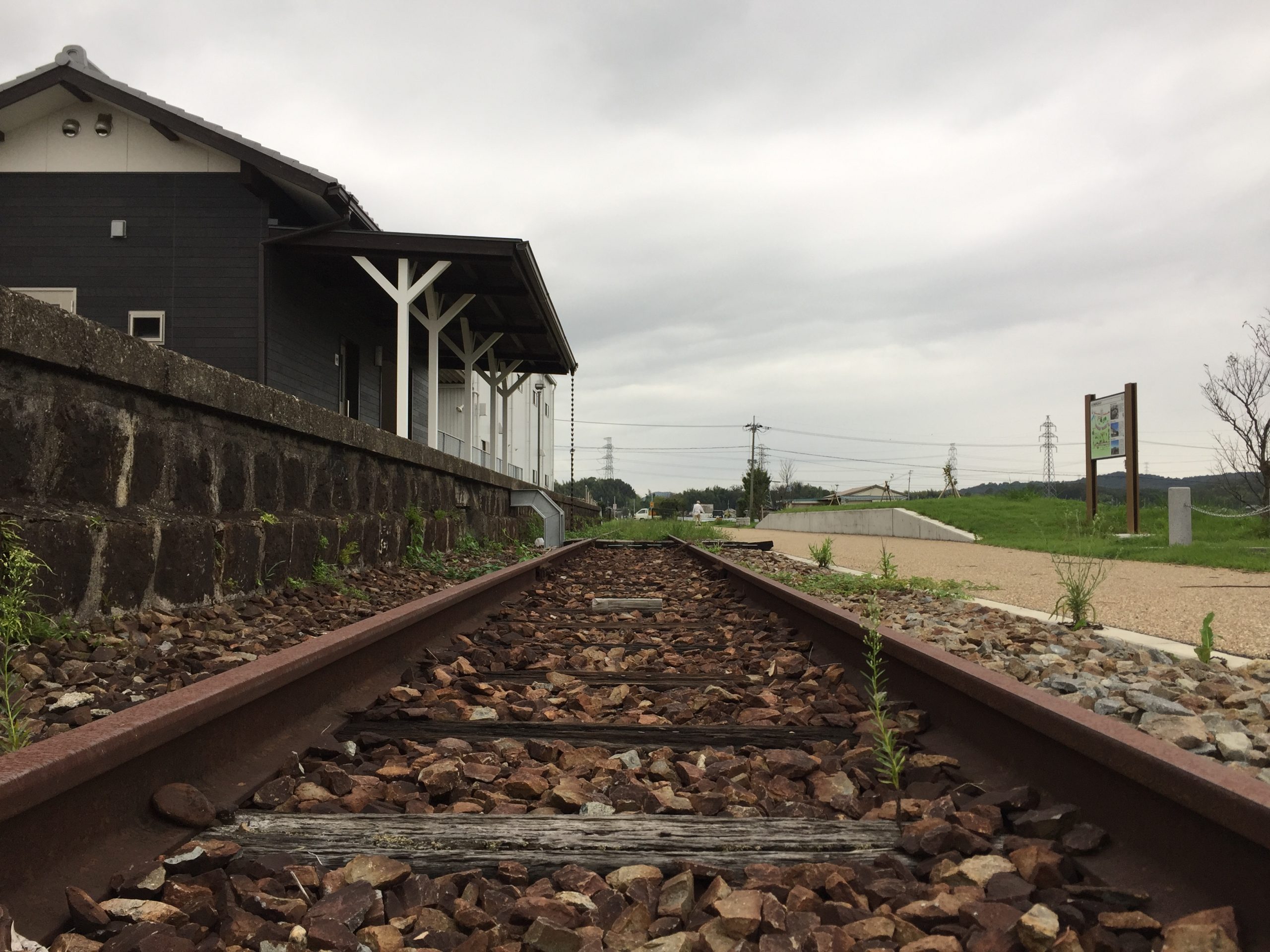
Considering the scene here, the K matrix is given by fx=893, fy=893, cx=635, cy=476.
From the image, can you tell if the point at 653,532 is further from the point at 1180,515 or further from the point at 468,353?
the point at 1180,515

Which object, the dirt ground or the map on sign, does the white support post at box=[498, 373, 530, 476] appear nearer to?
the dirt ground

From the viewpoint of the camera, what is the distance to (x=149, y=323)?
12.9 meters

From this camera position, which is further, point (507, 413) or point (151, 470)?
point (507, 413)

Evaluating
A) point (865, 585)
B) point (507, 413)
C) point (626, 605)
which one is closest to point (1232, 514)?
point (865, 585)

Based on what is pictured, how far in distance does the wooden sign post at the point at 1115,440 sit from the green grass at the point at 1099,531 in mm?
401

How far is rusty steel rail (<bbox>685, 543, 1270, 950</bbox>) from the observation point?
4.36 feet

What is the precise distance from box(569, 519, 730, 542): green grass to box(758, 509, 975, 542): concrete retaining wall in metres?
4.92

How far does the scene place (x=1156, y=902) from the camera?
1.44 meters

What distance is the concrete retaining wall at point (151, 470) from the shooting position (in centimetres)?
323

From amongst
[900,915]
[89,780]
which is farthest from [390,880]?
[900,915]

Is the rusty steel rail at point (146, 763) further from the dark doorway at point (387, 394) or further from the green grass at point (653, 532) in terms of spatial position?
the dark doorway at point (387, 394)

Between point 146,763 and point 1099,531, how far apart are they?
28.8 feet

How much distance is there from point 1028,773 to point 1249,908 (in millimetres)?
705

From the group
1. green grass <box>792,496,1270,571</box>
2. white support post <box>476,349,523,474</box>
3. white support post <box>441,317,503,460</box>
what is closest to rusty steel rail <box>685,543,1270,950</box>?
green grass <box>792,496,1270,571</box>
